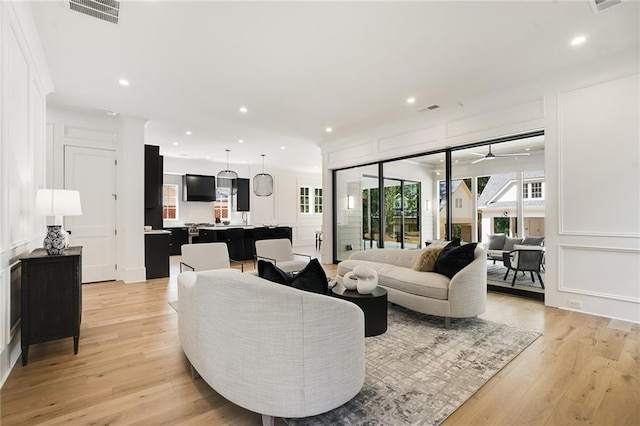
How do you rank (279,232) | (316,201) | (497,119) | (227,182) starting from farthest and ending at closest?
(316,201) < (227,182) < (279,232) < (497,119)

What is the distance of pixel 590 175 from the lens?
371cm

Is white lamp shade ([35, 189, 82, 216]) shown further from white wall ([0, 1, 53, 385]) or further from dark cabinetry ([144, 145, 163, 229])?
dark cabinetry ([144, 145, 163, 229])

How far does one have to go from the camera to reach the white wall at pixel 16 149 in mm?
2273

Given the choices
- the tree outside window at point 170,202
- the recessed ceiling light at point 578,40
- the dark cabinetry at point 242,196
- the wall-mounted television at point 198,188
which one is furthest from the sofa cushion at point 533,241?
the tree outside window at point 170,202

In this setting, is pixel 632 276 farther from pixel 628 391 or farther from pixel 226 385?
pixel 226 385

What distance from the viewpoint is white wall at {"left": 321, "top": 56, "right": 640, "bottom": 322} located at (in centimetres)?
346

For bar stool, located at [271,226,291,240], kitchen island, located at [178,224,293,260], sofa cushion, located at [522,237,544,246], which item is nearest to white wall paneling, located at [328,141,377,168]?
bar stool, located at [271,226,291,240]

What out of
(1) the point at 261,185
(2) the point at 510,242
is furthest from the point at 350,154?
(2) the point at 510,242

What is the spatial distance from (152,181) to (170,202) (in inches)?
147

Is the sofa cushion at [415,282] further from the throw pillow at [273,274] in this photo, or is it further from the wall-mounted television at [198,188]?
the wall-mounted television at [198,188]

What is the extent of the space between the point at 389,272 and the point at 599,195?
105 inches

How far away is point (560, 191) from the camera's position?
3932mm

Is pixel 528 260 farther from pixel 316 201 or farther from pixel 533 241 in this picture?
pixel 316 201

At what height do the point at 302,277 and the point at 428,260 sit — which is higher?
the point at 302,277
